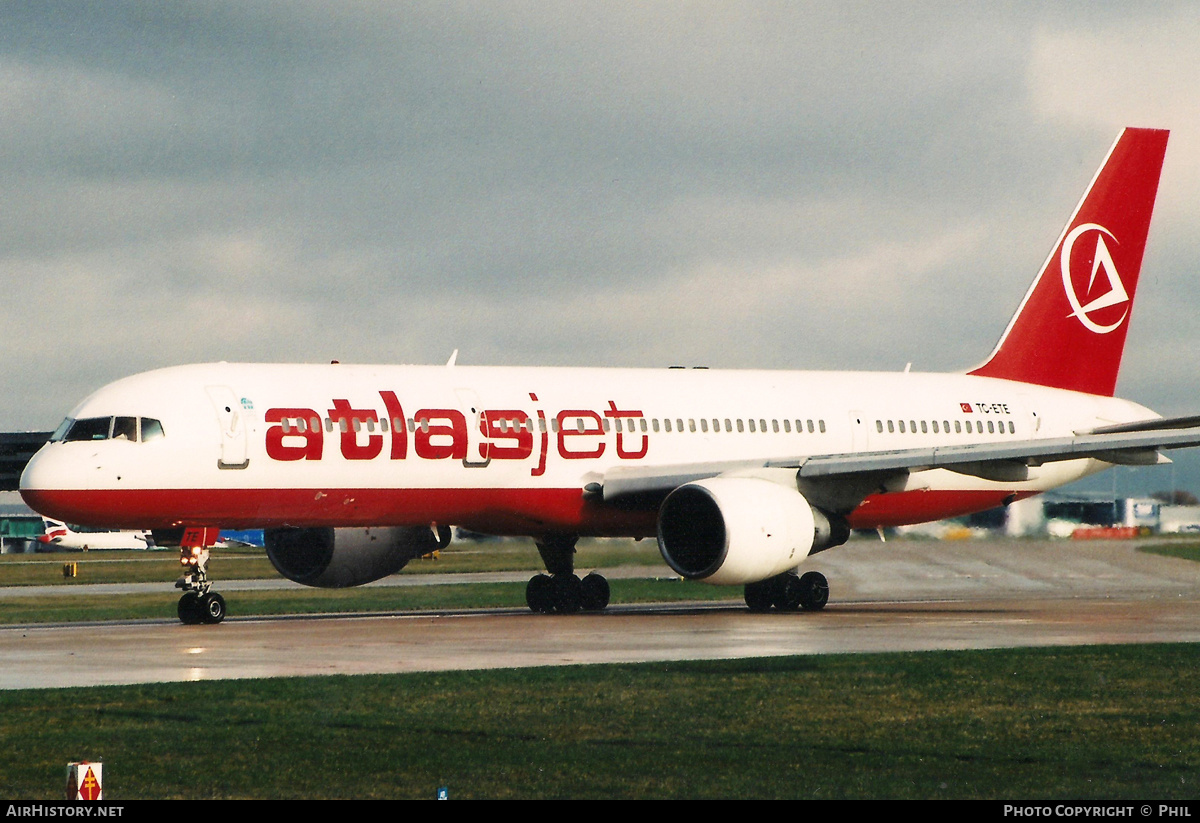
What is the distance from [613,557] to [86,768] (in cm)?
2520

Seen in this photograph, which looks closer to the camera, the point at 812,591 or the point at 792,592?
the point at 792,592

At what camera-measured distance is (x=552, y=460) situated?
32.1 m

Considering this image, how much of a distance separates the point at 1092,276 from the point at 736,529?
54.5 feet

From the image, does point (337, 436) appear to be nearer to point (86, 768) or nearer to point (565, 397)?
point (565, 397)

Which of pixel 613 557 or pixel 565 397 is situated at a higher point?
pixel 565 397

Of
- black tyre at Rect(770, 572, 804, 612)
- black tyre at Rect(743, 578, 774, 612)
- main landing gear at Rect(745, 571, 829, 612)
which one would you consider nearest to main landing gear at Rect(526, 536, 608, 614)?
black tyre at Rect(743, 578, 774, 612)

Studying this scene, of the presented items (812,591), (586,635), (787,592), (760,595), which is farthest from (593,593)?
(586,635)

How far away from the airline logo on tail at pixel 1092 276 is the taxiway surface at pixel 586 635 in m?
5.79

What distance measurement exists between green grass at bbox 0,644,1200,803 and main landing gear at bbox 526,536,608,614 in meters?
14.0

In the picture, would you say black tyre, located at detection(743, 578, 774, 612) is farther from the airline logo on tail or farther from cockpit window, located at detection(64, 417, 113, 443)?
cockpit window, located at detection(64, 417, 113, 443)

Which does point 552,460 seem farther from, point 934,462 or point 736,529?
point 934,462

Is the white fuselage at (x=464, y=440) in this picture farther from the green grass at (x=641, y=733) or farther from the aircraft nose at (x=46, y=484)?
the green grass at (x=641, y=733)
